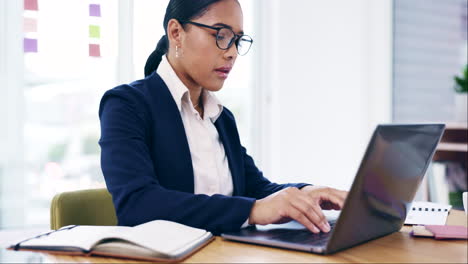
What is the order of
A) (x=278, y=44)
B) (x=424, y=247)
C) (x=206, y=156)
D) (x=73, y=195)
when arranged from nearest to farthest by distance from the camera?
(x=424, y=247), (x=73, y=195), (x=206, y=156), (x=278, y=44)

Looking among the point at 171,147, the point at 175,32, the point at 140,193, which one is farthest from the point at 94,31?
the point at 140,193

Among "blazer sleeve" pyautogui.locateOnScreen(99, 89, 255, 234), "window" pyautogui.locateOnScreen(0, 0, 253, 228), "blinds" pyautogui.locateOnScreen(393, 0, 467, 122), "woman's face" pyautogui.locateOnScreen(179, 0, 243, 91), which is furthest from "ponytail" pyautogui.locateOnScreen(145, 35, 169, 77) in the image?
"blinds" pyautogui.locateOnScreen(393, 0, 467, 122)

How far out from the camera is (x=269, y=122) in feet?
12.0

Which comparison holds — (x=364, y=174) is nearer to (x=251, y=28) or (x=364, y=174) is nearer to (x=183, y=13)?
(x=183, y=13)

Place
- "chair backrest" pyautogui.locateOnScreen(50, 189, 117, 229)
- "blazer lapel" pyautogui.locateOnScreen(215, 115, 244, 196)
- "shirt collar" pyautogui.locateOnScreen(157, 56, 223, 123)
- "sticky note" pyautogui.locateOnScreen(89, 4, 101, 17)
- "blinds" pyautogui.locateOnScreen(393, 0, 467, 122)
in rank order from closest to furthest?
"chair backrest" pyautogui.locateOnScreen(50, 189, 117, 229), "shirt collar" pyautogui.locateOnScreen(157, 56, 223, 123), "blazer lapel" pyautogui.locateOnScreen(215, 115, 244, 196), "sticky note" pyautogui.locateOnScreen(89, 4, 101, 17), "blinds" pyautogui.locateOnScreen(393, 0, 467, 122)

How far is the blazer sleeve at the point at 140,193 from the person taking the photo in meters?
1.01

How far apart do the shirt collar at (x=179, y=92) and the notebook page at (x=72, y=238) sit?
18.9 inches

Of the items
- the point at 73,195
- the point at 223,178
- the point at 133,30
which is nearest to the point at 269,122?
the point at 133,30

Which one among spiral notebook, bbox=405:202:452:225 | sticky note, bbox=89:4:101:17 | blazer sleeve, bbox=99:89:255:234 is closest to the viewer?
blazer sleeve, bbox=99:89:255:234

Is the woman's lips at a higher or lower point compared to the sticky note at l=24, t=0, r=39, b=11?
lower

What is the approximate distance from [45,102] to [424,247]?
2493 mm

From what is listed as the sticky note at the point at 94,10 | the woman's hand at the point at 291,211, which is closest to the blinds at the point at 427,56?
the sticky note at the point at 94,10

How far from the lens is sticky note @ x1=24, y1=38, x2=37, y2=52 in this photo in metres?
2.87

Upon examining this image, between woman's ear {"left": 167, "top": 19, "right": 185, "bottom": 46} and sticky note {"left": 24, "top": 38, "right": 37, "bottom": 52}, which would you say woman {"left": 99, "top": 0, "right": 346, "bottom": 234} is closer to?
woman's ear {"left": 167, "top": 19, "right": 185, "bottom": 46}
